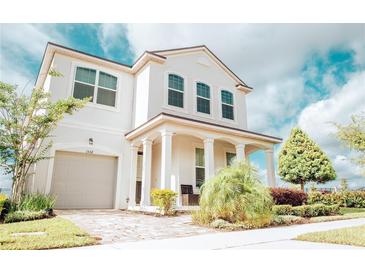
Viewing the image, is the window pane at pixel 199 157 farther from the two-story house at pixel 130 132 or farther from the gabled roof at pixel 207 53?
the gabled roof at pixel 207 53

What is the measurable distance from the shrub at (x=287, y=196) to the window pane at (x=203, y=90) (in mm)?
6709

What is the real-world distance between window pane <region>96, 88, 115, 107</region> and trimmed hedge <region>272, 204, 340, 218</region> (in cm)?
910

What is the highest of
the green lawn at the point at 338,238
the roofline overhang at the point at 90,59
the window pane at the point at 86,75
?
the roofline overhang at the point at 90,59

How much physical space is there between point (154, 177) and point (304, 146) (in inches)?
495

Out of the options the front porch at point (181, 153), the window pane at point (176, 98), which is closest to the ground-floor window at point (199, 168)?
the front porch at point (181, 153)

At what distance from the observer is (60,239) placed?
461cm

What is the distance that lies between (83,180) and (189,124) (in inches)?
221

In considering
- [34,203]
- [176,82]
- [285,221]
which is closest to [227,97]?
[176,82]

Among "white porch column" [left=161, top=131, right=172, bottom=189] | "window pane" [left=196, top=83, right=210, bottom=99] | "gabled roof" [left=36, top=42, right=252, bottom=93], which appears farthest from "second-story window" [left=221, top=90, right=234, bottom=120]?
"white porch column" [left=161, top=131, right=172, bottom=189]

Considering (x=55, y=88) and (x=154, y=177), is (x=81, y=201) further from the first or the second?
(x=55, y=88)

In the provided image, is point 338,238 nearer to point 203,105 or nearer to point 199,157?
point 199,157

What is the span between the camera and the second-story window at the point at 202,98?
14543mm

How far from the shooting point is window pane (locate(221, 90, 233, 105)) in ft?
51.9
